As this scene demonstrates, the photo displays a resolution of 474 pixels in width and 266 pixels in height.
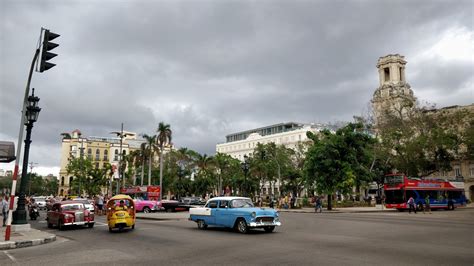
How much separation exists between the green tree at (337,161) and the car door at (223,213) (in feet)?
84.0

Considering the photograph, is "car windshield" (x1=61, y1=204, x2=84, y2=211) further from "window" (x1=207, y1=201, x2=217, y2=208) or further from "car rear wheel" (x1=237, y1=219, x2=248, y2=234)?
"car rear wheel" (x1=237, y1=219, x2=248, y2=234)

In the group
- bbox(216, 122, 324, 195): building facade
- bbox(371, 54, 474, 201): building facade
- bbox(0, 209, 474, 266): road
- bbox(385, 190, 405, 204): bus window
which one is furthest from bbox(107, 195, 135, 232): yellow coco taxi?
bbox(216, 122, 324, 195): building facade

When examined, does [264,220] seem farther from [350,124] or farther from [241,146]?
[241,146]

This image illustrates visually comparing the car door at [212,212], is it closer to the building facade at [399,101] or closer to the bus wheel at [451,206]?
the bus wheel at [451,206]

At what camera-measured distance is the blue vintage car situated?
16.4m

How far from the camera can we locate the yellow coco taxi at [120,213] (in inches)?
717

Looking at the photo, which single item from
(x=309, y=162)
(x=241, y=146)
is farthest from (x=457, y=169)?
(x=241, y=146)

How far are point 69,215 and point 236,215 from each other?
946cm

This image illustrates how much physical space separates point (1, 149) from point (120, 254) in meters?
13.8

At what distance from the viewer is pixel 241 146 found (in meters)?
123

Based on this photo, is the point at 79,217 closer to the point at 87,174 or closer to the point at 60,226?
the point at 60,226

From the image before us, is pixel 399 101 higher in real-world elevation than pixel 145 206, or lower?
higher

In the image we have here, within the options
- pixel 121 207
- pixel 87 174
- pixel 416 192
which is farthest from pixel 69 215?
pixel 87 174

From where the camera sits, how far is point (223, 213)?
1745 centimetres
